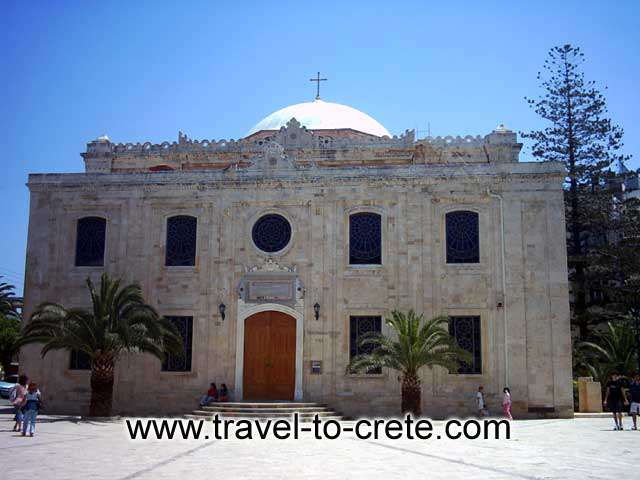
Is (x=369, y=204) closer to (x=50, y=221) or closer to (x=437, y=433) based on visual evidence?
(x=437, y=433)

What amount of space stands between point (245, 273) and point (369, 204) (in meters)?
4.27

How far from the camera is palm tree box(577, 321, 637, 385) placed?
1008 inches

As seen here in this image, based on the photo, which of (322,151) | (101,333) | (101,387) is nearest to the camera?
(101,333)

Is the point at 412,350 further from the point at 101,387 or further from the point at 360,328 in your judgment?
the point at 101,387

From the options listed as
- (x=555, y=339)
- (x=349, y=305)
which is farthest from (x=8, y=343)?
(x=555, y=339)

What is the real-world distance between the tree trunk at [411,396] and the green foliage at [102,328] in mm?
6602

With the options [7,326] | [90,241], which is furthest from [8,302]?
[90,241]

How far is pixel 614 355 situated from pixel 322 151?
40.6 feet

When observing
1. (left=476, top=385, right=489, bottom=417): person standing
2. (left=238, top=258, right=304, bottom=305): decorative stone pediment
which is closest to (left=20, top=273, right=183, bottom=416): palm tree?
(left=238, top=258, right=304, bottom=305): decorative stone pediment

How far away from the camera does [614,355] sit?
26.1m

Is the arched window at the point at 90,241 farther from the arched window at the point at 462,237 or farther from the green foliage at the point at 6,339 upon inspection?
the green foliage at the point at 6,339

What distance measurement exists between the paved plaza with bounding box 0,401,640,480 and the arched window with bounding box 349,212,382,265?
24.0ft

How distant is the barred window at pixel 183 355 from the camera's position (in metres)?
22.4

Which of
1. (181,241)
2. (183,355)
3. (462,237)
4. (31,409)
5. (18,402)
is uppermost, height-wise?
(462,237)
